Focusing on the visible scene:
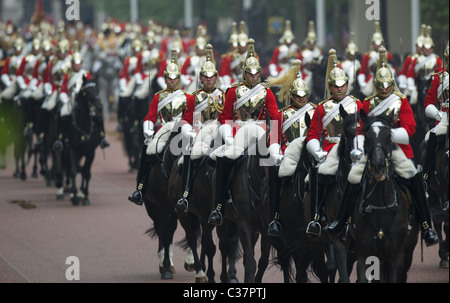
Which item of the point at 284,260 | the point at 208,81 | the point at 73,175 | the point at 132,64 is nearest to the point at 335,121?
the point at 284,260

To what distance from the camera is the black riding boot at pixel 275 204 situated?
12188mm

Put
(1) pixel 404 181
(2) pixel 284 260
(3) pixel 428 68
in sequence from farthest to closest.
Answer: (3) pixel 428 68
(2) pixel 284 260
(1) pixel 404 181

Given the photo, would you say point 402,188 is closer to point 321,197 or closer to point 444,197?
point 321,197

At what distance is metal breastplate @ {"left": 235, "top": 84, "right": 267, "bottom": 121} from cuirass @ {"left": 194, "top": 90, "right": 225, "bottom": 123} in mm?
899

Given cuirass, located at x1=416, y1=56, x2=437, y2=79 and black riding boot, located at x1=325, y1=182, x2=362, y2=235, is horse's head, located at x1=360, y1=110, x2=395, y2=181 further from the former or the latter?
cuirass, located at x1=416, y1=56, x2=437, y2=79

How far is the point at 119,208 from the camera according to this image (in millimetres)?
19938

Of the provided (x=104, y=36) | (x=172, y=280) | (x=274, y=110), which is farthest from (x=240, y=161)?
(x=104, y=36)

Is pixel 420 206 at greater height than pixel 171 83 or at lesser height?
lesser

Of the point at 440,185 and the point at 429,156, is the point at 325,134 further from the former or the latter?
the point at 429,156

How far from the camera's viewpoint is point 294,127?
12.6m

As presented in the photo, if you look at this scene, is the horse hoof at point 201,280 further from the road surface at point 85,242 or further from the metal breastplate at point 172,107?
the metal breastplate at point 172,107

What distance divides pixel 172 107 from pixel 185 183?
3.75 feet

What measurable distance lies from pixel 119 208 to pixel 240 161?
759cm

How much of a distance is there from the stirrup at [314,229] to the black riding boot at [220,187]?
52.2 inches
